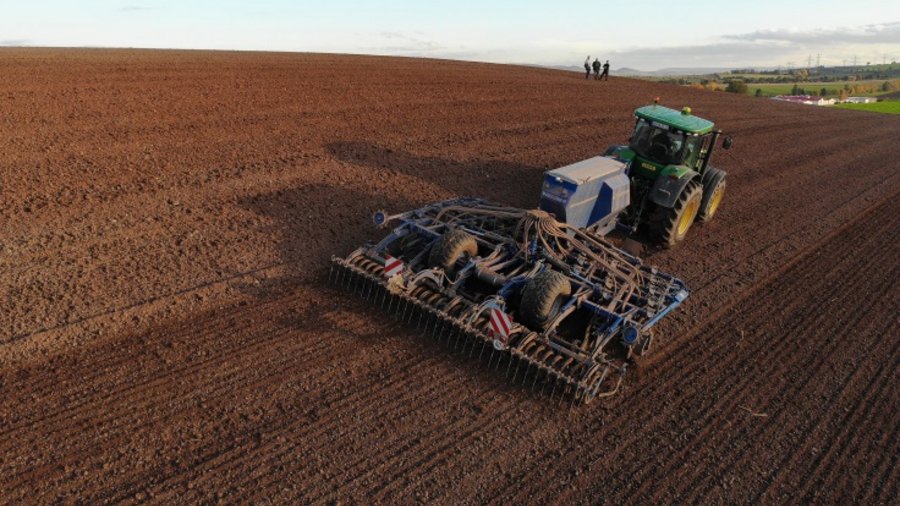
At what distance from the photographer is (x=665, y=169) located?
28.5 feet

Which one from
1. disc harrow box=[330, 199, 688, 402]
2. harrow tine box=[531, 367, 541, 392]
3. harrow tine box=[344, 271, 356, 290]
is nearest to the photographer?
harrow tine box=[531, 367, 541, 392]

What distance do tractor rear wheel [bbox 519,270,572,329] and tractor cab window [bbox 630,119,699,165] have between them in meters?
3.87

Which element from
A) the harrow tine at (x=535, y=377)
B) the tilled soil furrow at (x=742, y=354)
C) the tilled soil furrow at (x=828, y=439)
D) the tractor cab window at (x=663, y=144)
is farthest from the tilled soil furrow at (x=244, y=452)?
the tractor cab window at (x=663, y=144)

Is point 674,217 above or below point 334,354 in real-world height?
above

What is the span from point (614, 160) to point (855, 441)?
469cm

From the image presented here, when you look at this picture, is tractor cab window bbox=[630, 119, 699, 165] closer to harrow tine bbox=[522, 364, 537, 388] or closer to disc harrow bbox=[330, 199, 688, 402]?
disc harrow bbox=[330, 199, 688, 402]

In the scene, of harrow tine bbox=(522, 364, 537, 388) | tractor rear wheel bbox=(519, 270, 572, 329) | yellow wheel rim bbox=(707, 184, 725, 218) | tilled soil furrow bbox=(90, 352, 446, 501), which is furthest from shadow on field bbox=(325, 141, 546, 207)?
tilled soil furrow bbox=(90, 352, 446, 501)

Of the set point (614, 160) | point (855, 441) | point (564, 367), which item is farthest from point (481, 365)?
point (614, 160)

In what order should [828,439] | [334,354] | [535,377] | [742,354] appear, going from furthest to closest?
[742,354] → [334,354] → [535,377] → [828,439]

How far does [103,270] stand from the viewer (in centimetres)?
708

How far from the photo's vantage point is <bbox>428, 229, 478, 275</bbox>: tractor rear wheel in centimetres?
685

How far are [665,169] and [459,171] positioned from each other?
496 cm

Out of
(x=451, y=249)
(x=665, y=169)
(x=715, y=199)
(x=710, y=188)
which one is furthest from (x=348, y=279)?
(x=715, y=199)

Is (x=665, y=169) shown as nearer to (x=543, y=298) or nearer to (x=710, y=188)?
(x=710, y=188)
